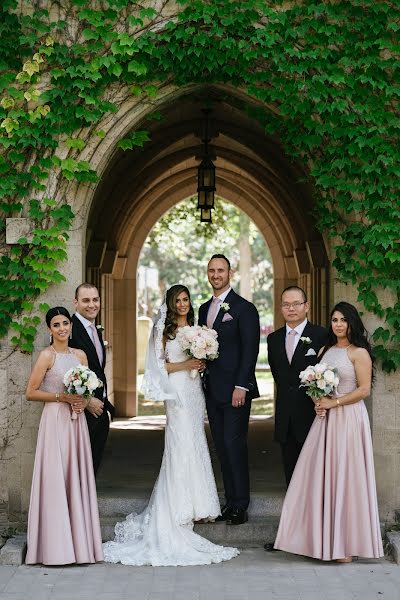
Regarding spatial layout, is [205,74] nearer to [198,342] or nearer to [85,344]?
[198,342]

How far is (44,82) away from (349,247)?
2853mm

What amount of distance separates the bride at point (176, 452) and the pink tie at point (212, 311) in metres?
0.20

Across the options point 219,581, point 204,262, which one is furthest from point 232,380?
point 204,262

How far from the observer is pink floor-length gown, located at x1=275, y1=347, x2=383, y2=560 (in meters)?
7.23

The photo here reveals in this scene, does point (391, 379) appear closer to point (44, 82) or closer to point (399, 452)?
point (399, 452)

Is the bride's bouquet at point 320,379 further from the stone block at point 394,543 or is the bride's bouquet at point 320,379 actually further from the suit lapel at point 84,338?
the suit lapel at point 84,338

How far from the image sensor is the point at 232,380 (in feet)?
26.0

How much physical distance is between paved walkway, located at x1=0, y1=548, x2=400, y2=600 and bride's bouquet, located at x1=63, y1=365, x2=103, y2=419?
1293mm

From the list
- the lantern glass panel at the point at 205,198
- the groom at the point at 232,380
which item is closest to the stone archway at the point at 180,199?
the lantern glass panel at the point at 205,198

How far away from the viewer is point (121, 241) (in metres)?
16.7

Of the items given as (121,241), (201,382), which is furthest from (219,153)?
(201,382)

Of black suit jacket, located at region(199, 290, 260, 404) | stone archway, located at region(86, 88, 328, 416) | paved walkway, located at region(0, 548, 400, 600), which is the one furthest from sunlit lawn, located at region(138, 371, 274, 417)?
paved walkway, located at region(0, 548, 400, 600)

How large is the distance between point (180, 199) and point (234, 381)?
34.3ft

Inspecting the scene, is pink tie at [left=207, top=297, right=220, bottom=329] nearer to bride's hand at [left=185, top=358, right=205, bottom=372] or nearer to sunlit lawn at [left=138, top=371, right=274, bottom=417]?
bride's hand at [left=185, top=358, right=205, bottom=372]
